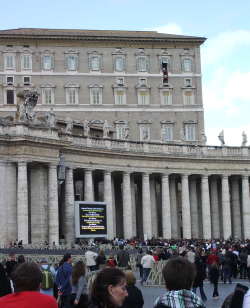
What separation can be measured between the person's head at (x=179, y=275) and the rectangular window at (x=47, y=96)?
8536 centimetres

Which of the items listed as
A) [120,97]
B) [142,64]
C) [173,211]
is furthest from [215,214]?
[142,64]

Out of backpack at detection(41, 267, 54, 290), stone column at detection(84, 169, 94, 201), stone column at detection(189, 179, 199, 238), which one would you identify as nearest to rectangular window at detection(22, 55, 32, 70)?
stone column at detection(189, 179, 199, 238)

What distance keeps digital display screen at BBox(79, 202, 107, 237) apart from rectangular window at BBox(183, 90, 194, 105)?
43.2m

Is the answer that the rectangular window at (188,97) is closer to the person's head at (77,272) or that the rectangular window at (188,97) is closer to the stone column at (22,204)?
the stone column at (22,204)

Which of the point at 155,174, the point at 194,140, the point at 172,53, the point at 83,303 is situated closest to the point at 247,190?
the point at 155,174

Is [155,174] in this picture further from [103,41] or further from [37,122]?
[103,41]

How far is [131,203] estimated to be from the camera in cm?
6756

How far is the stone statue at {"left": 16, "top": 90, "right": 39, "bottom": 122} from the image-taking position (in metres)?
56.1

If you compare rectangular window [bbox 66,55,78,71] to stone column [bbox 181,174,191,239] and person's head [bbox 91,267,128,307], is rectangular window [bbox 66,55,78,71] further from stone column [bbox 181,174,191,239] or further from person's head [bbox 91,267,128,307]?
person's head [bbox 91,267,128,307]

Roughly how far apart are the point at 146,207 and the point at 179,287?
5939cm

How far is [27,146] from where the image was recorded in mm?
54594

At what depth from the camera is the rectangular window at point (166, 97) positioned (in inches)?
3807

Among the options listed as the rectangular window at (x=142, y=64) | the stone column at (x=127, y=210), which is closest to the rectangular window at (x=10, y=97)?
the rectangular window at (x=142, y=64)

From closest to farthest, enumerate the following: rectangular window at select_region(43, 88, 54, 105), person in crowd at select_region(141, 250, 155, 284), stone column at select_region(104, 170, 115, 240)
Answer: person in crowd at select_region(141, 250, 155, 284), stone column at select_region(104, 170, 115, 240), rectangular window at select_region(43, 88, 54, 105)
